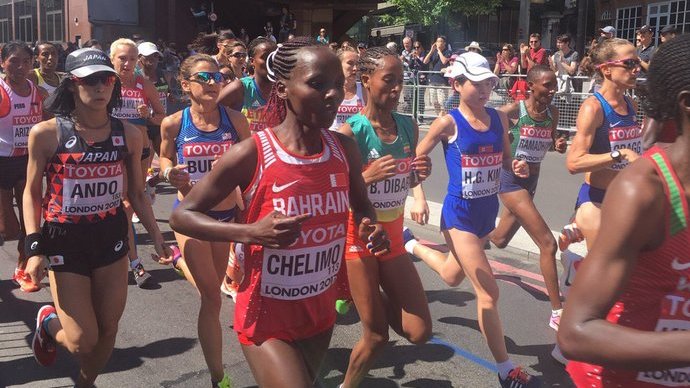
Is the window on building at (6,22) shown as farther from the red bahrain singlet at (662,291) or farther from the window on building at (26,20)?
the red bahrain singlet at (662,291)

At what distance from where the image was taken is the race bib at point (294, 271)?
110 inches

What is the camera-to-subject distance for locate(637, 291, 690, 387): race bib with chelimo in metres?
1.88

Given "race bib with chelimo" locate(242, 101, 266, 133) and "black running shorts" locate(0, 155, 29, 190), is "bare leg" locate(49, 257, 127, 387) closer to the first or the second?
"race bib with chelimo" locate(242, 101, 266, 133)

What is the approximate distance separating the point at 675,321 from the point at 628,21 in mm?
31925

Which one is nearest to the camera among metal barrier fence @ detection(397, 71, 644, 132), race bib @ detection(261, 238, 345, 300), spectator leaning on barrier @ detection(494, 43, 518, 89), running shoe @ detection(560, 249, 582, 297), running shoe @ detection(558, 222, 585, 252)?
race bib @ detection(261, 238, 345, 300)

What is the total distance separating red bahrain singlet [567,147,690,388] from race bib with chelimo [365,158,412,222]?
2.32 m

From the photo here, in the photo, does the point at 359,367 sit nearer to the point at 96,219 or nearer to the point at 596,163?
the point at 96,219

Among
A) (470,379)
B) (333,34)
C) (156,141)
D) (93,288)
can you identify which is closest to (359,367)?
(470,379)

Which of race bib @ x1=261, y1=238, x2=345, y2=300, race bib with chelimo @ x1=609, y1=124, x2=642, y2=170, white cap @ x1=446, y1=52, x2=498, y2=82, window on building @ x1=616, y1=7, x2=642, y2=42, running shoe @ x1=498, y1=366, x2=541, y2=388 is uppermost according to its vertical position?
window on building @ x1=616, y1=7, x2=642, y2=42

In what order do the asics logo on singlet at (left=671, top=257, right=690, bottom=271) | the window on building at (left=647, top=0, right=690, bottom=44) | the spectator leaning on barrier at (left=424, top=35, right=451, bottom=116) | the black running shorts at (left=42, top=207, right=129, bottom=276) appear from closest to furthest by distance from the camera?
the asics logo on singlet at (left=671, top=257, right=690, bottom=271)
the black running shorts at (left=42, top=207, right=129, bottom=276)
the spectator leaning on barrier at (left=424, top=35, right=451, bottom=116)
the window on building at (left=647, top=0, right=690, bottom=44)

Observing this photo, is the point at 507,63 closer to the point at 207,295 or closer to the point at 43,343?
the point at 207,295

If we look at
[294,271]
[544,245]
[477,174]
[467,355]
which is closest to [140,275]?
[467,355]

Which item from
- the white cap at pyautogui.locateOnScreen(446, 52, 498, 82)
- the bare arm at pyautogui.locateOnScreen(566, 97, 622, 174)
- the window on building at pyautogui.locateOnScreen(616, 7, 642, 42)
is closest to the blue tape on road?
the bare arm at pyautogui.locateOnScreen(566, 97, 622, 174)

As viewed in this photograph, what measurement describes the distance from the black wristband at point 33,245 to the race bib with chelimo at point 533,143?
4136 mm
